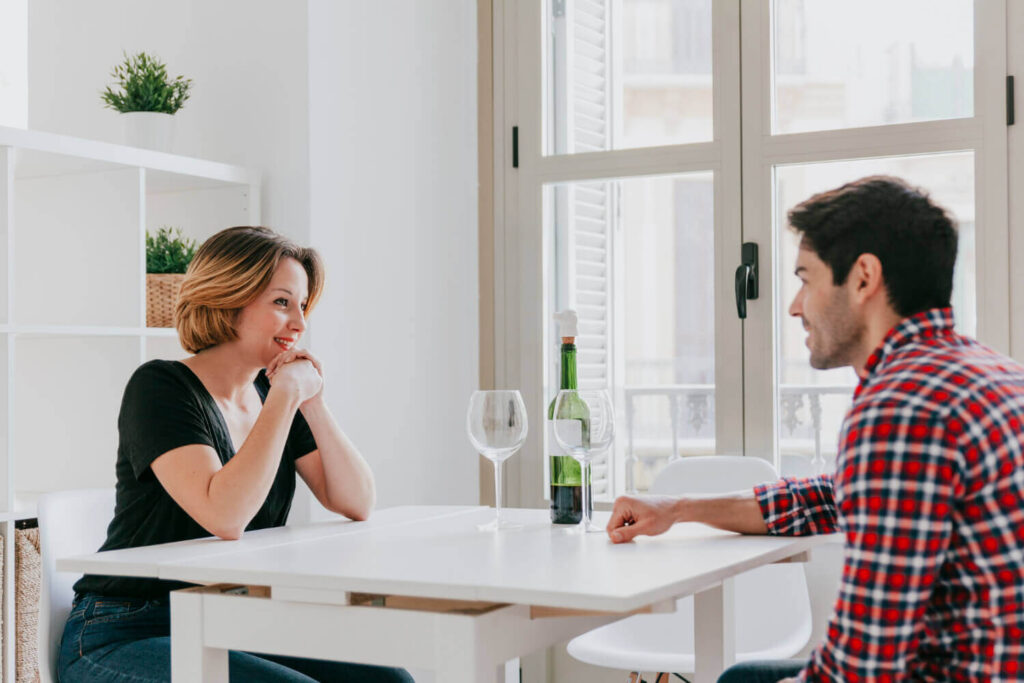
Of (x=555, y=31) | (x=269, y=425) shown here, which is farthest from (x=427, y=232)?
(x=269, y=425)

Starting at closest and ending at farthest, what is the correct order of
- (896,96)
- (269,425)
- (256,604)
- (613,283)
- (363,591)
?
(363,591)
(256,604)
(269,425)
(896,96)
(613,283)

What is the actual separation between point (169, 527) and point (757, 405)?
1686 millimetres

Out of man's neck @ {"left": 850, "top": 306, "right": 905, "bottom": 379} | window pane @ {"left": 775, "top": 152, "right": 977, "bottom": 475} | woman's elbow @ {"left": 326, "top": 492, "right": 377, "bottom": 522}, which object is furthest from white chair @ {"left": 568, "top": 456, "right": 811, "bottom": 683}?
man's neck @ {"left": 850, "top": 306, "right": 905, "bottom": 379}

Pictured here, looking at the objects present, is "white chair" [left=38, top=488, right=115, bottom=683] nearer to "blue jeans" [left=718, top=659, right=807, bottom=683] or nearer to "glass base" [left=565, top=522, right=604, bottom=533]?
"glass base" [left=565, top=522, right=604, bottom=533]

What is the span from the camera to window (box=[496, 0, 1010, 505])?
287cm

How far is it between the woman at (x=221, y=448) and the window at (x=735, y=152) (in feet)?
4.22

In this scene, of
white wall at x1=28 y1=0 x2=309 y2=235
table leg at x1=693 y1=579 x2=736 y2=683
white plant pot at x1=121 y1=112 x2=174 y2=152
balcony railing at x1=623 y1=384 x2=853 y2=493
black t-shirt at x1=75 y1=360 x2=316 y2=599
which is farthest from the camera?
balcony railing at x1=623 y1=384 x2=853 y2=493

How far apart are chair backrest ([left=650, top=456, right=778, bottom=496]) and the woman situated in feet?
2.95

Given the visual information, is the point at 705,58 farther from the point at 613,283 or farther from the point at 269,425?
the point at 269,425

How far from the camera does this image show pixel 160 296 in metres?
2.75

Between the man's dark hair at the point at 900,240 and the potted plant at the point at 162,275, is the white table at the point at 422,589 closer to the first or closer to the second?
the man's dark hair at the point at 900,240

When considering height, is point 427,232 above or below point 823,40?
below

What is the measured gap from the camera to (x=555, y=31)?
3398 millimetres

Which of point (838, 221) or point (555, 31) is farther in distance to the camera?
point (555, 31)
